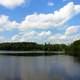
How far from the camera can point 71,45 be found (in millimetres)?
110250

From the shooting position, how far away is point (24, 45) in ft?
464

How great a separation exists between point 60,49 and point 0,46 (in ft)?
127

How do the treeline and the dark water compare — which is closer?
the dark water

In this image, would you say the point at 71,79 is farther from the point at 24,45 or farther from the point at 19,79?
the point at 24,45

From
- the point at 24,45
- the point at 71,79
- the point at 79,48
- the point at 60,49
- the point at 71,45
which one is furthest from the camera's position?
the point at 24,45

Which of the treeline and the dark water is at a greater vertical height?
the treeline

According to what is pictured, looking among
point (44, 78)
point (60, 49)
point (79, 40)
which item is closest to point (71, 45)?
point (79, 40)

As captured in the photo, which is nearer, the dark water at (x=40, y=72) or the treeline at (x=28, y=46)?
the dark water at (x=40, y=72)

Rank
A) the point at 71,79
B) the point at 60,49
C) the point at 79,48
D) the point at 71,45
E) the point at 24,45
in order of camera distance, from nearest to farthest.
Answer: the point at 71,79 → the point at 79,48 → the point at 71,45 → the point at 60,49 → the point at 24,45

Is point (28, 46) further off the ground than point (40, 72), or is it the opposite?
point (28, 46)

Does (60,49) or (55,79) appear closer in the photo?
(55,79)

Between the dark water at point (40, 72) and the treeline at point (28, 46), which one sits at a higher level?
the treeline at point (28, 46)

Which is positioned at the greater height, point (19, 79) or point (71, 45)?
point (71, 45)

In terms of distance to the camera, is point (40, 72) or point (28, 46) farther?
point (28, 46)
